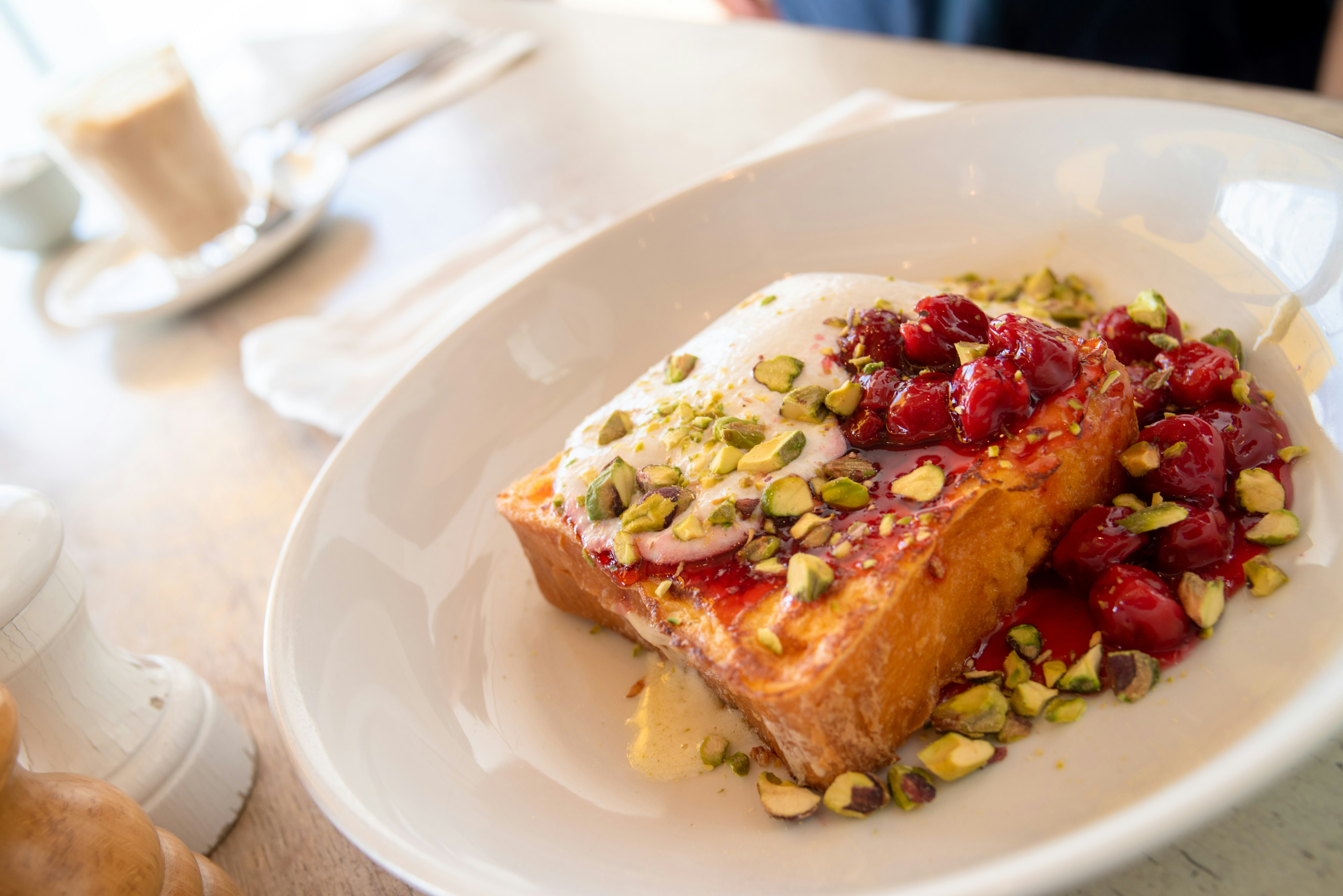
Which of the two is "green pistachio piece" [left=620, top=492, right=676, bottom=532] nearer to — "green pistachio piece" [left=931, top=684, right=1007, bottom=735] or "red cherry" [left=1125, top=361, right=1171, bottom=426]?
"green pistachio piece" [left=931, top=684, right=1007, bottom=735]

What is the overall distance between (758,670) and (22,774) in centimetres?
76

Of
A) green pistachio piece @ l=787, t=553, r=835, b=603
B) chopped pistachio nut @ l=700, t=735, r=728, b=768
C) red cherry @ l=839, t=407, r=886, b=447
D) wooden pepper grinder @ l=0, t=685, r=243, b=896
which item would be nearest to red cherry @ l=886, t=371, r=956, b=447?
red cherry @ l=839, t=407, r=886, b=447

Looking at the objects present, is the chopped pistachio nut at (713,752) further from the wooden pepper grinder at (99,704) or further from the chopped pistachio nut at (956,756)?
the wooden pepper grinder at (99,704)

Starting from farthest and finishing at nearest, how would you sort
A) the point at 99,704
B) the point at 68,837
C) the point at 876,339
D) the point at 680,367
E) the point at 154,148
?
the point at 154,148 < the point at 680,367 < the point at 876,339 < the point at 99,704 < the point at 68,837

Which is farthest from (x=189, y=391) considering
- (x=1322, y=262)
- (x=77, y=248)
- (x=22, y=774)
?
(x=1322, y=262)

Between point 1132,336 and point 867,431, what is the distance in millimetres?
465

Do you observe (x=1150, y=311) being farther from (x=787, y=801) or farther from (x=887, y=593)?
(x=787, y=801)

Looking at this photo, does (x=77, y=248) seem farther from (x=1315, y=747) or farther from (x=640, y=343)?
(x=1315, y=747)

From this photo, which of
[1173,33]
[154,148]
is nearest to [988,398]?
[1173,33]

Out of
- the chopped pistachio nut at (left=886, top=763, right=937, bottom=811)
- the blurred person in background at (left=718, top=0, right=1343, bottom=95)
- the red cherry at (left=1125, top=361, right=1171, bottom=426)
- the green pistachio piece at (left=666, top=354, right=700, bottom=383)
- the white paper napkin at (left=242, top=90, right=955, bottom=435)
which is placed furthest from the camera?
Answer: the blurred person in background at (left=718, top=0, right=1343, bottom=95)

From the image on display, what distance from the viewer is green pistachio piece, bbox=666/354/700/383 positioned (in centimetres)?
137

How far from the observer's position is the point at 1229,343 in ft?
4.01

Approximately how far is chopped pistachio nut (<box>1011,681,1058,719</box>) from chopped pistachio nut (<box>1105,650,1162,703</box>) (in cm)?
7

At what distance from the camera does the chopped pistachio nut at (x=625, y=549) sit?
44.6 inches
